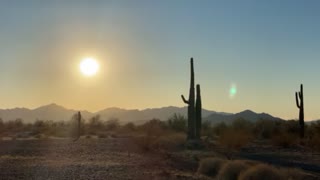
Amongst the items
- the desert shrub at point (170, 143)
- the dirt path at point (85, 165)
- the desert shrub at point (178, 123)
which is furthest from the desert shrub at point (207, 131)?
the dirt path at point (85, 165)

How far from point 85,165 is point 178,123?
3705cm

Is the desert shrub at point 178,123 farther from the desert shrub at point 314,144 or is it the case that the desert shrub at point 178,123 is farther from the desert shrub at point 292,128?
the desert shrub at point 314,144

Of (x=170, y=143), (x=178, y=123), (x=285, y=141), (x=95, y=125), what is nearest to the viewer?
(x=170, y=143)

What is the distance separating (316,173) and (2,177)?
1362 centimetres

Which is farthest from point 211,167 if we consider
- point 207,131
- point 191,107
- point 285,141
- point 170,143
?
point 207,131

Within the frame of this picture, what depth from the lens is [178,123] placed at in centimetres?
6469

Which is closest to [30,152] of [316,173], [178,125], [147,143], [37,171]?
[147,143]

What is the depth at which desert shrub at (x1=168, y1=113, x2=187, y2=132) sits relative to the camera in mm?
63325

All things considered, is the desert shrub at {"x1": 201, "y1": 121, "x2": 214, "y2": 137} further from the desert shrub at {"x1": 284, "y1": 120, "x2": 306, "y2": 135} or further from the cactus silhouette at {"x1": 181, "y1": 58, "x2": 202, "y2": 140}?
the cactus silhouette at {"x1": 181, "y1": 58, "x2": 202, "y2": 140}

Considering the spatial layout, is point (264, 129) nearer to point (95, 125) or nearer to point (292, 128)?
point (292, 128)

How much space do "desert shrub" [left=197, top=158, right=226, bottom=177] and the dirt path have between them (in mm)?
575

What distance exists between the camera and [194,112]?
44.0m

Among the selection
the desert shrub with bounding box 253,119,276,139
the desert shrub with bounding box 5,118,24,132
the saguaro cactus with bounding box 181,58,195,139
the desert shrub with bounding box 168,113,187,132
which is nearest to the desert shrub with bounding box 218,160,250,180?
the saguaro cactus with bounding box 181,58,195,139

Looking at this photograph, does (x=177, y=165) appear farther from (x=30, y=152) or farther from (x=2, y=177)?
(x=30, y=152)
